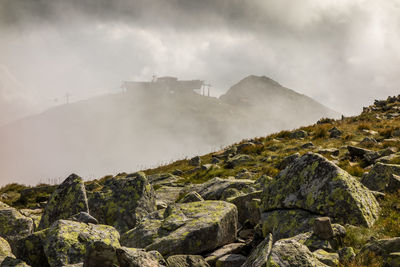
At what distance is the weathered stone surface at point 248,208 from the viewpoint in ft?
31.7

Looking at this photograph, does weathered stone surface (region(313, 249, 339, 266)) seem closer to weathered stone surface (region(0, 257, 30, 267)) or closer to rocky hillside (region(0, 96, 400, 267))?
rocky hillside (region(0, 96, 400, 267))

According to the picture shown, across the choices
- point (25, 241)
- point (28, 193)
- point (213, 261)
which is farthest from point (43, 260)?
point (28, 193)

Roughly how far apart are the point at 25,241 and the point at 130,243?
2.71 meters

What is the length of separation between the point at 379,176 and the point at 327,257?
5636 millimetres

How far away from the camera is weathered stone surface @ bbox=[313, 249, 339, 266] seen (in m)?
5.30

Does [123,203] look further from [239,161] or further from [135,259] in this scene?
[239,161]

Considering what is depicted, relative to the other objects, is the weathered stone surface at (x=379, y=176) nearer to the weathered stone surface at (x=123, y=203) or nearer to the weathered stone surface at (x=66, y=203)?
the weathered stone surface at (x=123, y=203)

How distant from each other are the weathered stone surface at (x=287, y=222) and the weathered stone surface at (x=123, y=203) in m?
4.87

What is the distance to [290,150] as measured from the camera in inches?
915

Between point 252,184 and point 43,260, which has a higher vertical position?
point 252,184

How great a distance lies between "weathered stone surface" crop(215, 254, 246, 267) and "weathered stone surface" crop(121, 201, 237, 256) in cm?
75

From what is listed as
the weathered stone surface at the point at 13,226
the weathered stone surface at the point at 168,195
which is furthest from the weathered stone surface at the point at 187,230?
the weathered stone surface at the point at 168,195

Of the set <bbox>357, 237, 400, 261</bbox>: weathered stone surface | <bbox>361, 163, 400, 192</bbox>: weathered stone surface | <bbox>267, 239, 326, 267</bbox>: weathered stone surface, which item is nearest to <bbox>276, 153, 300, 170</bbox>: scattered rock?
<bbox>361, 163, 400, 192</bbox>: weathered stone surface

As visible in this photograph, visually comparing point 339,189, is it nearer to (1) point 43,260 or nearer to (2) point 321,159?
(2) point 321,159
